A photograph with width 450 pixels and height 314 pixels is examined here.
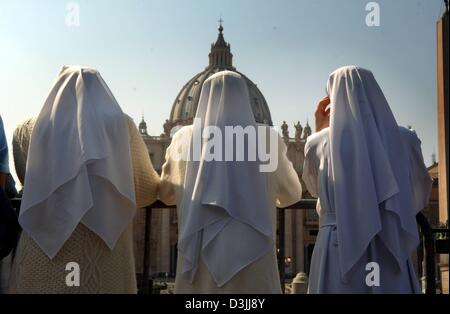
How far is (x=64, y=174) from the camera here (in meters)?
2.42

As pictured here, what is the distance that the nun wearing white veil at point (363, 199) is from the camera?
2.38 meters

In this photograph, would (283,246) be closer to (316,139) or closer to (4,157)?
(316,139)

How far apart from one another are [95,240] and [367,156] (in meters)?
1.20

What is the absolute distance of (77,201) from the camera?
2410mm

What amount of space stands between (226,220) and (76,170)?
670mm

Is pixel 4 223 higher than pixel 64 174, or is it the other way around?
pixel 64 174

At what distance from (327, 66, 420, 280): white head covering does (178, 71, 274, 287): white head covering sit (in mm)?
352

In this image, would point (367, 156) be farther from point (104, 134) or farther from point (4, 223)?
point (4, 223)
